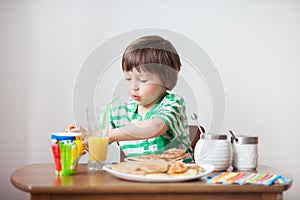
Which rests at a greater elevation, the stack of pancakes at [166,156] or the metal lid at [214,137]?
the metal lid at [214,137]

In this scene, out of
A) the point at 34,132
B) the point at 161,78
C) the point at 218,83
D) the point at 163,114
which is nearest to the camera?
the point at 163,114

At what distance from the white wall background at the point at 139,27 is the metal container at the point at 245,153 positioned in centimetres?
78

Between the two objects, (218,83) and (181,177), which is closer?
(181,177)

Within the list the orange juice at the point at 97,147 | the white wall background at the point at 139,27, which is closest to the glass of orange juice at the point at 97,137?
the orange juice at the point at 97,147

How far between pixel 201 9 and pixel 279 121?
0.65 metres

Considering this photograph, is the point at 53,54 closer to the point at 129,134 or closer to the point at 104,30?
the point at 104,30

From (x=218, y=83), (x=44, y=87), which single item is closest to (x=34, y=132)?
(x=44, y=87)

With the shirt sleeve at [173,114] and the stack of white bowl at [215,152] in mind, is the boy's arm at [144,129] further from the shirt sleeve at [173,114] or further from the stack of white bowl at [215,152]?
the stack of white bowl at [215,152]

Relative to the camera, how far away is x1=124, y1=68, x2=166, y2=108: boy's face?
1.51 m

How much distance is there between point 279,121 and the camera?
205 centimetres

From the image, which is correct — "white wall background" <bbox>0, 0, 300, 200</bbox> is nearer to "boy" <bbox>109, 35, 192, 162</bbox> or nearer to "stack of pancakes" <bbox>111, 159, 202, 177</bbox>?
"boy" <bbox>109, 35, 192, 162</bbox>

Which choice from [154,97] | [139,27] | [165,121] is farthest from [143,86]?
[139,27]

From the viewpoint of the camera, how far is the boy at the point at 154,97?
Answer: 4.77ft

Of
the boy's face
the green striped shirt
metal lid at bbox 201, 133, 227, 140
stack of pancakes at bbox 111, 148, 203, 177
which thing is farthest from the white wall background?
stack of pancakes at bbox 111, 148, 203, 177
